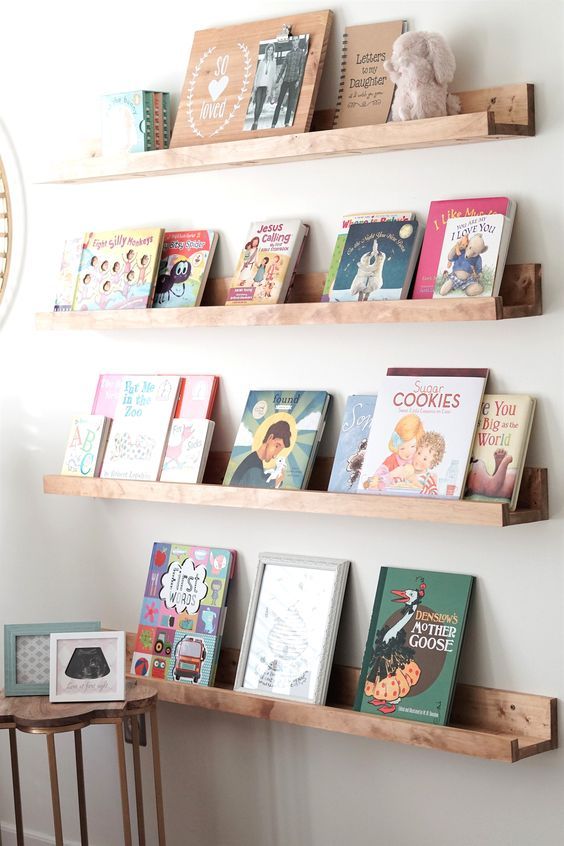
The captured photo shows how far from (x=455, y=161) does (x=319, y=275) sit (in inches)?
14.5

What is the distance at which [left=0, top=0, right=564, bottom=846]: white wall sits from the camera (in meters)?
2.08

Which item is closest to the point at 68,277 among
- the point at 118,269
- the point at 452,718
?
the point at 118,269

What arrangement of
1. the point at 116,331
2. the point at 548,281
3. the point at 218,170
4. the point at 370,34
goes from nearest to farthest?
1. the point at 548,281
2. the point at 370,34
3. the point at 218,170
4. the point at 116,331

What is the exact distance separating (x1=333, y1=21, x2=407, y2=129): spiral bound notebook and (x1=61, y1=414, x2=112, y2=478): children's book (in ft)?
2.94

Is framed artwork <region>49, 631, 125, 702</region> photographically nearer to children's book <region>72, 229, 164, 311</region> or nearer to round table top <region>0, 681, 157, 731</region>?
round table top <region>0, 681, 157, 731</region>

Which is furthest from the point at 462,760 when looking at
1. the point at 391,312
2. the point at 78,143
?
the point at 78,143

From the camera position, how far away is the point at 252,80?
2.31 metres

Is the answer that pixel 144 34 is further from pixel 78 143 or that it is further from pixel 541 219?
pixel 541 219

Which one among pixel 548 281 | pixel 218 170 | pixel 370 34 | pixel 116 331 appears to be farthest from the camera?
pixel 116 331

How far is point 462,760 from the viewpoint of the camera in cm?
220

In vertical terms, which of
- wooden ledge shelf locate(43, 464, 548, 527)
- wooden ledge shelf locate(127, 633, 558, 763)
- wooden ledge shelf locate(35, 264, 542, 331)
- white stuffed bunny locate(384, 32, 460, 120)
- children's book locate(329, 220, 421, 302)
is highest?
white stuffed bunny locate(384, 32, 460, 120)

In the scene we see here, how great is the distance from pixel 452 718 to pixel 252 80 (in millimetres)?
1375

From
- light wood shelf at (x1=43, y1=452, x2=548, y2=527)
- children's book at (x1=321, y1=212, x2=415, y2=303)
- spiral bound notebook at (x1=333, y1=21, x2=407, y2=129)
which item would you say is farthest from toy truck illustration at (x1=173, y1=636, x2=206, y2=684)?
spiral bound notebook at (x1=333, y1=21, x2=407, y2=129)

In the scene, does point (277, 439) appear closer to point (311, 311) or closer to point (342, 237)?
point (311, 311)
